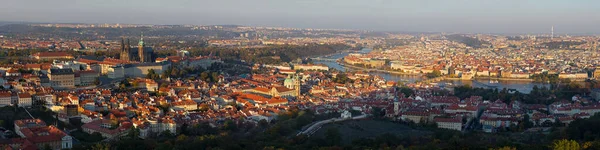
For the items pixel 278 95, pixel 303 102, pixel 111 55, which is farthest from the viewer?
pixel 111 55

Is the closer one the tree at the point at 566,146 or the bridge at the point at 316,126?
the tree at the point at 566,146

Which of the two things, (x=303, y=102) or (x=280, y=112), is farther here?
(x=303, y=102)

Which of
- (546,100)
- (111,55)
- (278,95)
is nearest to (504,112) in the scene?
(546,100)

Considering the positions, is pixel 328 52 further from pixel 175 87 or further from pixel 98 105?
pixel 98 105

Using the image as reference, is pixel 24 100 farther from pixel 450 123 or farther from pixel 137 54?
pixel 137 54

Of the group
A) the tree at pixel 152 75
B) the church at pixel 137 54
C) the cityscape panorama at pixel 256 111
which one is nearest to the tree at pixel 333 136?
the cityscape panorama at pixel 256 111

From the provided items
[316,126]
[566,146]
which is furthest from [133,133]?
[566,146]

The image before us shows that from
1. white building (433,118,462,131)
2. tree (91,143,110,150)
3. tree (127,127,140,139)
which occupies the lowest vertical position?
white building (433,118,462,131)

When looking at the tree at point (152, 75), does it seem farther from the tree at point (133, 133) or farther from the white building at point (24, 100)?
the tree at point (133, 133)

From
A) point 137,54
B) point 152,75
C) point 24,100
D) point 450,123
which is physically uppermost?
point 137,54

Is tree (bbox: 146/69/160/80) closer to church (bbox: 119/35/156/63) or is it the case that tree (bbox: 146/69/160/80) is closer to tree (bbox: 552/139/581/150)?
church (bbox: 119/35/156/63)

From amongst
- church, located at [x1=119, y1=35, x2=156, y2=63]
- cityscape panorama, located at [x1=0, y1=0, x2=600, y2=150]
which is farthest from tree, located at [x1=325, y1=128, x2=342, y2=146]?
church, located at [x1=119, y1=35, x2=156, y2=63]
